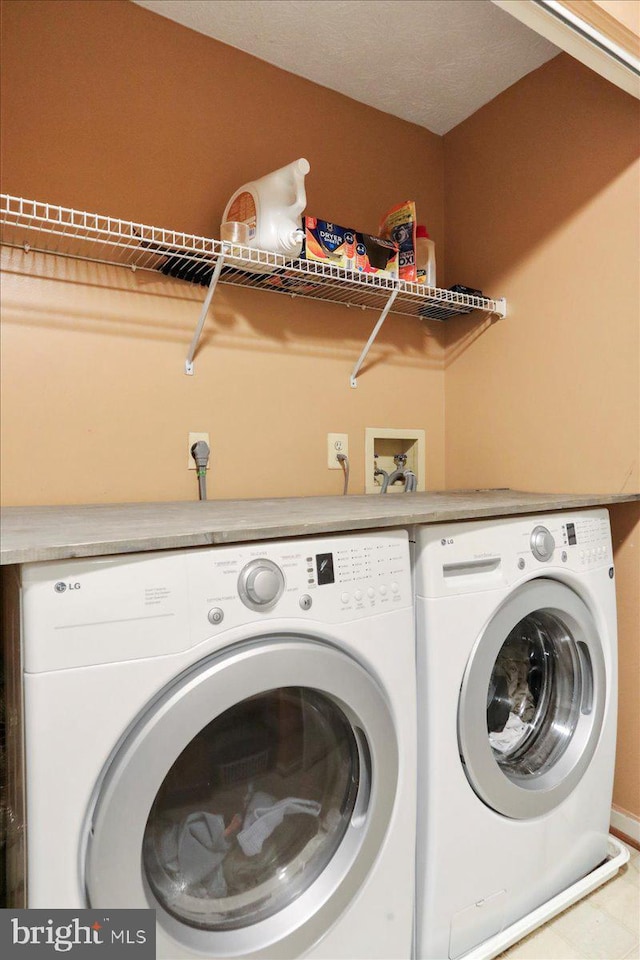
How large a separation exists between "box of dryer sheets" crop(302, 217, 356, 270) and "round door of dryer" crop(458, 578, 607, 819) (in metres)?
1.02

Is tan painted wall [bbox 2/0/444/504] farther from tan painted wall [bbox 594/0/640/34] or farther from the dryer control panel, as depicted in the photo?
tan painted wall [bbox 594/0/640/34]

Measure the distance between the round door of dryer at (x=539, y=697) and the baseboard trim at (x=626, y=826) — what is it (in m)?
0.41

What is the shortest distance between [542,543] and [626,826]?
98 centimetres

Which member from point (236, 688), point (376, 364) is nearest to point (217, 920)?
point (236, 688)

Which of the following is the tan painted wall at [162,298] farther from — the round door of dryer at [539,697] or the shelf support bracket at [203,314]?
the round door of dryer at [539,697]

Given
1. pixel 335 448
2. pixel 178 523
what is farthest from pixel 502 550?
pixel 335 448

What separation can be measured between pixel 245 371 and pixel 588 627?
121 cm

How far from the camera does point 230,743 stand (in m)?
0.94

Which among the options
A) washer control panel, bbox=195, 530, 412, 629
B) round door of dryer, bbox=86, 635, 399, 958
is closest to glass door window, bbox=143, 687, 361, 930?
round door of dryer, bbox=86, 635, 399, 958

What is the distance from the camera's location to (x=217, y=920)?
0.94 meters

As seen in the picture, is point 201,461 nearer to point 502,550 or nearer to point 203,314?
point 203,314

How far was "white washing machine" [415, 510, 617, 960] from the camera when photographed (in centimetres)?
Result: 114

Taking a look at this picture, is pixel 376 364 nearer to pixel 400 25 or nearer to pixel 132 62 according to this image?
pixel 400 25

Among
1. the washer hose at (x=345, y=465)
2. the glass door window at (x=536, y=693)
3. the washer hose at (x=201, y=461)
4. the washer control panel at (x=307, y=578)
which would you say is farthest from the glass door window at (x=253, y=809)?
the washer hose at (x=345, y=465)
